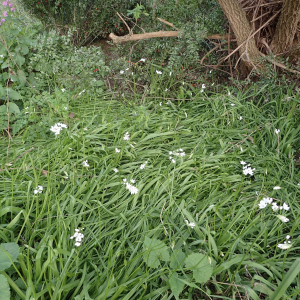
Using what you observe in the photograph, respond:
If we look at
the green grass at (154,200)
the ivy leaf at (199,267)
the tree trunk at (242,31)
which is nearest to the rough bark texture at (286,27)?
the tree trunk at (242,31)

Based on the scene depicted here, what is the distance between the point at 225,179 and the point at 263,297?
2.69ft

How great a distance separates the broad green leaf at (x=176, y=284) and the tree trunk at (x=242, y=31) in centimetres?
250

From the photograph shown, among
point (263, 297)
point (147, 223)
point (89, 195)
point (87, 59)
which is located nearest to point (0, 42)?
point (87, 59)

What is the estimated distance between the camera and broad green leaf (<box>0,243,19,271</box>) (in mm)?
A: 1221

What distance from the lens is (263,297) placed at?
4.98 ft

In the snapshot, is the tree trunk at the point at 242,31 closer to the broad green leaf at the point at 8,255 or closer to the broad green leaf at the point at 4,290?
Result: the broad green leaf at the point at 8,255

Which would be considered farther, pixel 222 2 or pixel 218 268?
pixel 222 2

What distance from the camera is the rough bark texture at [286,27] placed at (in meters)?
2.69

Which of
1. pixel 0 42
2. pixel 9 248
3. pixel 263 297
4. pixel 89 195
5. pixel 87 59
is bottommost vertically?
pixel 263 297

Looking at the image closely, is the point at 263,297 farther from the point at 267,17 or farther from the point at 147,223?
the point at 267,17

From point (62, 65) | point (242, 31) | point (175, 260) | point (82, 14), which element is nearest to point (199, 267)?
point (175, 260)

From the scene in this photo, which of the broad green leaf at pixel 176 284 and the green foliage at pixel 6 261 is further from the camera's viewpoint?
the broad green leaf at pixel 176 284

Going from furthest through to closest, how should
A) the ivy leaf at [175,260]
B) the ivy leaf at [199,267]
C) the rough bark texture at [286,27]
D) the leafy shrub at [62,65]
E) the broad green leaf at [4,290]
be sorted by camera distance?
the leafy shrub at [62,65]
the rough bark texture at [286,27]
the ivy leaf at [175,260]
the ivy leaf at [199,267]
the broad green leaf at [4,290]

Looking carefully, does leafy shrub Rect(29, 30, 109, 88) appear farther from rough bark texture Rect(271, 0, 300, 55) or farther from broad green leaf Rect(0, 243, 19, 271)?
broad green leaf Rect(0, 243, 19, 271)
